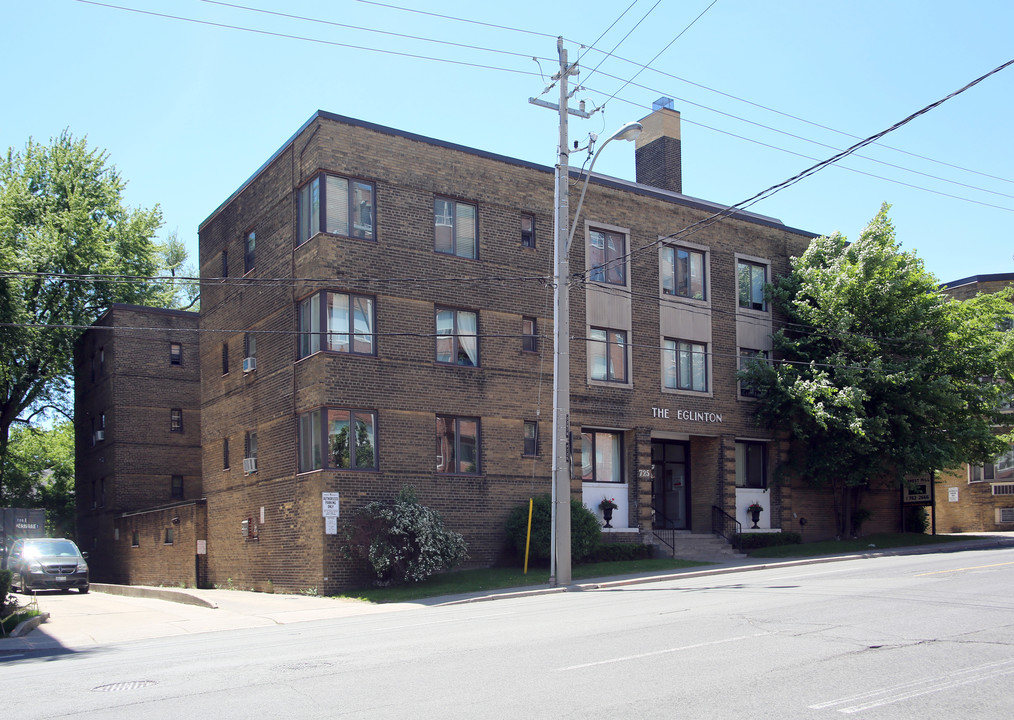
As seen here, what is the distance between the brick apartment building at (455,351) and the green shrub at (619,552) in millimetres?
905

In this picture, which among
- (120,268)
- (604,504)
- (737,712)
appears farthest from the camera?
(120,268)

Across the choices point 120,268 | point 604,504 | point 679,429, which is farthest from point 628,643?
point 120,268

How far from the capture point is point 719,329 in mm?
31922

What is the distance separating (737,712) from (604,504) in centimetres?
2052

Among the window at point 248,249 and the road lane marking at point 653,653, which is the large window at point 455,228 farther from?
the road lane marking at point 653,653

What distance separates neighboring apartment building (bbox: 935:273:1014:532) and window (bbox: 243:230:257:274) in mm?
29134

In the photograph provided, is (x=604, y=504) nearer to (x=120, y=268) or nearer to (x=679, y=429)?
(x=679, y=429)

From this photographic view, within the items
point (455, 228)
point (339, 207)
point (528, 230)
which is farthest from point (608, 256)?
point (339, 207)

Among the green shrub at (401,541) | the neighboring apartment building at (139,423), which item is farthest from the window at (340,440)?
the neighboring apartment building at (139,423)

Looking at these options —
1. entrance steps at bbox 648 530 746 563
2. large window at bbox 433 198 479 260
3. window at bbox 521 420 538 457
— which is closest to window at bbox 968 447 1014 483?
entrance steps at bbox 648 530 746 563

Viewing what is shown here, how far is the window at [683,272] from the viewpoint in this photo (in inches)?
1219

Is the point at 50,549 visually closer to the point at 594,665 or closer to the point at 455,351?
the point at 455,351

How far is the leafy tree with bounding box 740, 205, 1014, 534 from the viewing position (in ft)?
97.7

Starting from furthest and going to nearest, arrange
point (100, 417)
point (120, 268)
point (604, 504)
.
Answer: point (120, 268), point (100, 417), point (604, 504)
